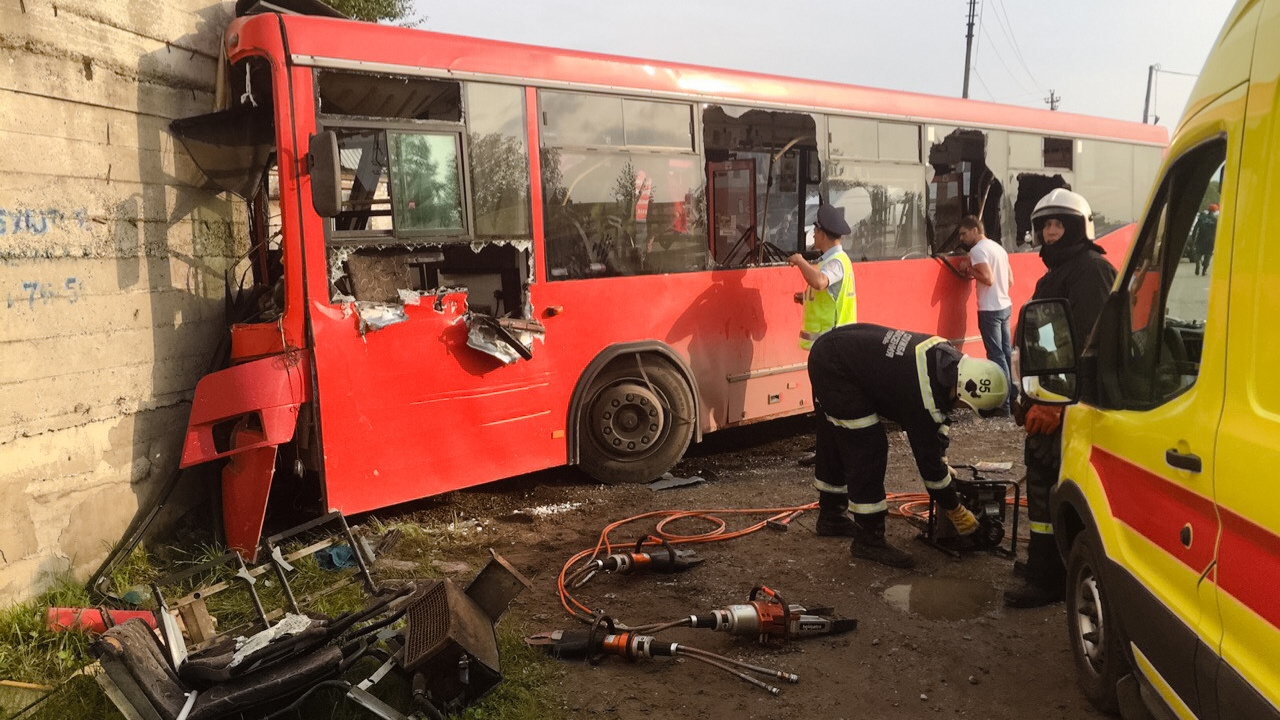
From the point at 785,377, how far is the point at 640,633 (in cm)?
383

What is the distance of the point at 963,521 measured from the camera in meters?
4.98

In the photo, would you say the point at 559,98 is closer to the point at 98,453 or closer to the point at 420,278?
the point at 420,278

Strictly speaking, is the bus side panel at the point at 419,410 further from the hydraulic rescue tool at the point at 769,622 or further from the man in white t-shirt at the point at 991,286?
the man in white t-shirt at the point at 991,286

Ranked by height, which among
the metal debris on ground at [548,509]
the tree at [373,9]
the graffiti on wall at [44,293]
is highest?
the tree at [373,9]

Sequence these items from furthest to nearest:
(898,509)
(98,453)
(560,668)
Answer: (898,509)
(98,453)
(560,668)

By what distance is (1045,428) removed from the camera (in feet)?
13.5

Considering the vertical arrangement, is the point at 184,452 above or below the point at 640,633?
above

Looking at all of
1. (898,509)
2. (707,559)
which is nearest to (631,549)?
(707,559)

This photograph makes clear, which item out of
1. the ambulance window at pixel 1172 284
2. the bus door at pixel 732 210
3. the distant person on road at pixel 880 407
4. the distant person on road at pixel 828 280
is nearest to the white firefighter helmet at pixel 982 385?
the distant person on road at pixel 880 407

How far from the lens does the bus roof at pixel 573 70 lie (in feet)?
16.4

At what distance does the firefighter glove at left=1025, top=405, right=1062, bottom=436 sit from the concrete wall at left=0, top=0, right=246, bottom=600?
185 inches

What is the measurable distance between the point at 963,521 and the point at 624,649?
222 cm

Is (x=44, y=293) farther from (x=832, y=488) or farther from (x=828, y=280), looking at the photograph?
(x=828, y=280)

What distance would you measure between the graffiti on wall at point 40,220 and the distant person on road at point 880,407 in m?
4.05
